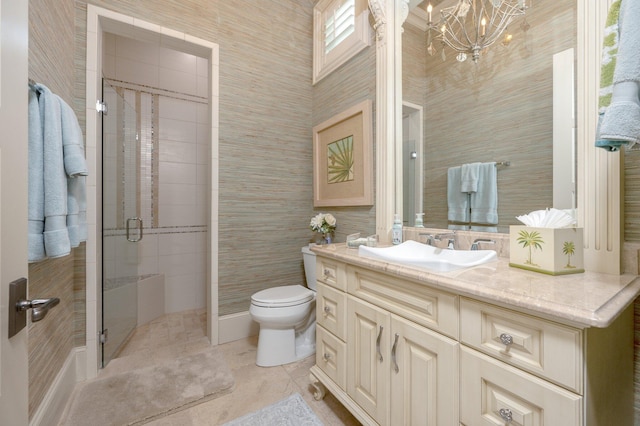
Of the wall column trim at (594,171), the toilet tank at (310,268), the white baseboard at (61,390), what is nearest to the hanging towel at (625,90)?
the wall column trim at (594,171)

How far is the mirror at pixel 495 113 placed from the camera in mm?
1084

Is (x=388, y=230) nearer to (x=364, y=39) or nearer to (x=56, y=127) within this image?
(x=364, y=39)

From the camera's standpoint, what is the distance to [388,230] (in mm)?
1762

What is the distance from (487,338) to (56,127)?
1770 millimetres

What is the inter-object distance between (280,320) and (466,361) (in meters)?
1.24

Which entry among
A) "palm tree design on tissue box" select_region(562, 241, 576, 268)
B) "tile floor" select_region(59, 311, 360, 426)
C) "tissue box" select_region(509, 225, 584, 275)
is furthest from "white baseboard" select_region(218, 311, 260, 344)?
"palm tree design on tissue box" select_region(562, 241, 576, 268)

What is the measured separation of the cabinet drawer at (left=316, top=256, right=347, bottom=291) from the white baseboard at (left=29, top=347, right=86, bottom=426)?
1383 mm

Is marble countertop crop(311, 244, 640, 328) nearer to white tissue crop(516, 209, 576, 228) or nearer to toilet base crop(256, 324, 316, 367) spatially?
white tissue crop(516, 209, 576, 228)

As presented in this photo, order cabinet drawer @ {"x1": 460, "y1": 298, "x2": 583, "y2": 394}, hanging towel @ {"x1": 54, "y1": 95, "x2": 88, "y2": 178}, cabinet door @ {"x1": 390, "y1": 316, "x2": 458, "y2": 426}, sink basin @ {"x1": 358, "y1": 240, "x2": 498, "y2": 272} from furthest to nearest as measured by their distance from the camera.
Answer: hanging towel @ {"x1": 54, "y1": 95, "x2": 88, "y2": 178} → sink basin @ {"x1": 358, "y1": 240, "x2": 498, "y2": 272} → cabinet door @ {"x1": 390, "y1": 316, "x2": 458, "y2": 426} → cabinet drawer @ {"x1": 460, "y1": 298, "x2": 583, "y2": 394}

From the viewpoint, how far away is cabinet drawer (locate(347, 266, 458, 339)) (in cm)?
85

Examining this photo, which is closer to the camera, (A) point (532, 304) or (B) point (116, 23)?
(A) point (532, 304)

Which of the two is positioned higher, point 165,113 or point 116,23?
point 116,23

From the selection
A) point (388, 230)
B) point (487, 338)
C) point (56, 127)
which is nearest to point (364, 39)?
point (388, 230)

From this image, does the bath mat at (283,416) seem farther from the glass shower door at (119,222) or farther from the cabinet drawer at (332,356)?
the glass shower door at (119,222)
